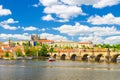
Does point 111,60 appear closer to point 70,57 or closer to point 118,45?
point 70,57

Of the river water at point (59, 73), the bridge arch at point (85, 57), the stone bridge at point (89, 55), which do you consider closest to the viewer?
the river water at point (59, 73)

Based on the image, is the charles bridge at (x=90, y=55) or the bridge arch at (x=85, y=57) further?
the bridge arch at (x=85, y=57)

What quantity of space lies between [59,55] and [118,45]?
26.1 meters

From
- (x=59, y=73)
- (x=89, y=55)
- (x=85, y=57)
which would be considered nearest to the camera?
(x=59, y=73)

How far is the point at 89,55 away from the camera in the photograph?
414 ft

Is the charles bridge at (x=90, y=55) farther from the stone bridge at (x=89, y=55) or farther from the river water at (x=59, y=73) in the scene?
the river water at (x=59, y=73)

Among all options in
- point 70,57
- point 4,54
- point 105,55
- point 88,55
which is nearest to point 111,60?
point 105,55

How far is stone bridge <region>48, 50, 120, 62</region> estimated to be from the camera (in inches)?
4396

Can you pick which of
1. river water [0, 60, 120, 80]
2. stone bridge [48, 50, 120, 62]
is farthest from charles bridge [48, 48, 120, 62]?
river water [0, 60, 120, 80]

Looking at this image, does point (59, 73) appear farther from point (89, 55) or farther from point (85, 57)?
point (85, 57)

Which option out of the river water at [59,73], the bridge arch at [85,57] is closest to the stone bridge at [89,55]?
the bridge arch at [85,57]

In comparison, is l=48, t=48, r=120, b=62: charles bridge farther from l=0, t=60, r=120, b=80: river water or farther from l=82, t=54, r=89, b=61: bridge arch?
l=0, t=60, r=120, b=80: river water

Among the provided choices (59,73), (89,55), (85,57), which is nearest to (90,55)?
(89,55)

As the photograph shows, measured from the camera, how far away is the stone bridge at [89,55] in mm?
111656
